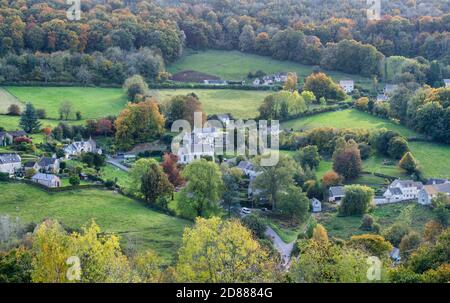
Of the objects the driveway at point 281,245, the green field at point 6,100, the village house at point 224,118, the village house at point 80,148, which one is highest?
the green field at point 6,100

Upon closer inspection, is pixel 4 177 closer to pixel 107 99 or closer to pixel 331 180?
pixel 331 180

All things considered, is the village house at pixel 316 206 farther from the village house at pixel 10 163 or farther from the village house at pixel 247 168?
the village house at pixel 10 163

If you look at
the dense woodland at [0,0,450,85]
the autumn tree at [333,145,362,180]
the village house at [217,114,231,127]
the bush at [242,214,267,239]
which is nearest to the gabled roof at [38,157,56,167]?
the bush at [242,214,267,239]

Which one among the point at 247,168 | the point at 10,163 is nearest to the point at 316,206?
the point at 247,168

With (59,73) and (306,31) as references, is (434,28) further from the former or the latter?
(59,73)

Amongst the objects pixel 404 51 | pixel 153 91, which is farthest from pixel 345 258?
pixel 404 51

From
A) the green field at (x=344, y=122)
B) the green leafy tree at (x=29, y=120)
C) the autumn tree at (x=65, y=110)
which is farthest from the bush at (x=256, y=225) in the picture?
the autumn tree at (x=65, y=110)
